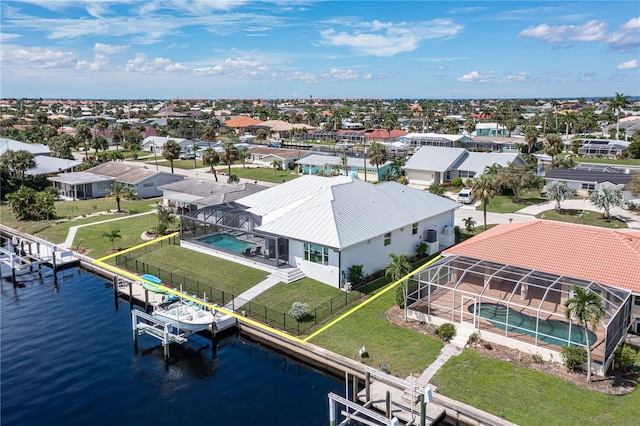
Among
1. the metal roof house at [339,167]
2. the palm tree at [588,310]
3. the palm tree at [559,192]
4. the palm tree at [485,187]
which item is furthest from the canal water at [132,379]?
the metal roof house at [339,167]

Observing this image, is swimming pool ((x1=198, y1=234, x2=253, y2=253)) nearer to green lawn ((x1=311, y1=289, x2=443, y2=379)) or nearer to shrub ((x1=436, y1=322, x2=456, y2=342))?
green lawn ((x1=311, y1=289, x2=443, y2=379))

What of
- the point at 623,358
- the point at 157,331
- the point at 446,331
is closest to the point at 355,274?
the point at 446,331

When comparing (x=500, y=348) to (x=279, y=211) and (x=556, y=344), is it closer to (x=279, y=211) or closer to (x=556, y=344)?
(x=556, y=344)

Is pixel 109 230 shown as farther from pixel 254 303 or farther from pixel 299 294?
pixel 299 294

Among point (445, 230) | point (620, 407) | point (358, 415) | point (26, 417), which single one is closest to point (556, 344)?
point (620, 407)

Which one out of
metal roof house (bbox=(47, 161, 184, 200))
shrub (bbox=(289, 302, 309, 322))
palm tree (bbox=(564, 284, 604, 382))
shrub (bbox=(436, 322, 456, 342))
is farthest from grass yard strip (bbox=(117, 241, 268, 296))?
metal roof house (bbox=(47, 161, 184, 200))

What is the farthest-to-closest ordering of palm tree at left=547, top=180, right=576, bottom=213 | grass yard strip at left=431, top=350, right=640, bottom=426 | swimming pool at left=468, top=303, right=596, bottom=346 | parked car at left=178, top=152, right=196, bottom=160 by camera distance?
parked car at left=178, top=152, right=196, bottom=160 < palm tree at left=547, top=180, right=576, bottom=213 < swimming pool at left=468, top=303, right=596, bottom=346 < grass yard strip at left=431, top=350, right=640, bottom=426
